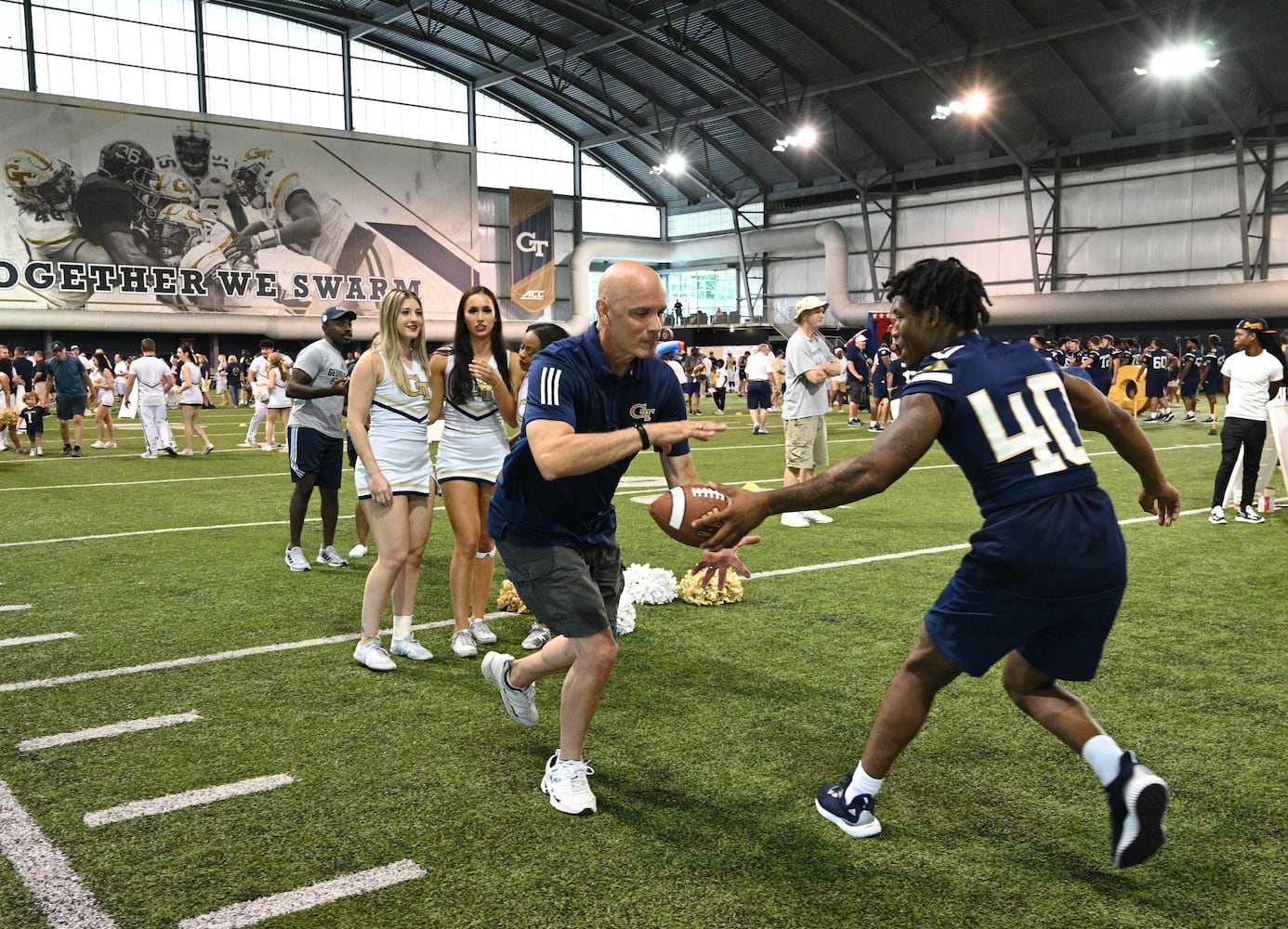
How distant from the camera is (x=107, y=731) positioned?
14.7ft

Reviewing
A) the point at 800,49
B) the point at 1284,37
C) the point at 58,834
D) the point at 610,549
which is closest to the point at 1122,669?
the point at 610,549

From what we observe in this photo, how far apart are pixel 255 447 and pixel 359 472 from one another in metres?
13.7

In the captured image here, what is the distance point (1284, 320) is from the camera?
32719 mm

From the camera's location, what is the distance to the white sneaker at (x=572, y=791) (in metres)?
3.65

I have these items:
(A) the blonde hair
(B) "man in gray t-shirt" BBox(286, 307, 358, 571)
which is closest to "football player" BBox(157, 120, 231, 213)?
(B) "man in gray t-shirt" BBox(286, 307, 358, 571)

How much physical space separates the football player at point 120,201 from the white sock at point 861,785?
39037 millimetres

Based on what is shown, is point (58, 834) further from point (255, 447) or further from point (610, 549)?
point (255, 447)

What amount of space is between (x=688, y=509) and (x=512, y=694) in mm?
1398

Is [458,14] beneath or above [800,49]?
above

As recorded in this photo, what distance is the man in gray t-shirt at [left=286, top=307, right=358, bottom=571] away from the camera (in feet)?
25.8

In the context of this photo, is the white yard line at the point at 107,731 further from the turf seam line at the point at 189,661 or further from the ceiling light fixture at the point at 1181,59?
the ceiling light fixture at the point at 1181,59

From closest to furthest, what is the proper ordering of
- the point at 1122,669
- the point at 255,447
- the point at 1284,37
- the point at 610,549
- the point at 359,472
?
the point at 610,549
the point at 1122,669
the point at 359,472
the point at 255,447
the point at 1284,37

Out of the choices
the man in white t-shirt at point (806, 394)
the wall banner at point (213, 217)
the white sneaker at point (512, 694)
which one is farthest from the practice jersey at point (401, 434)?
the wall banner at point (213, 217)

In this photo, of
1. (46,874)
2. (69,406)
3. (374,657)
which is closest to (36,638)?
(374,657)
